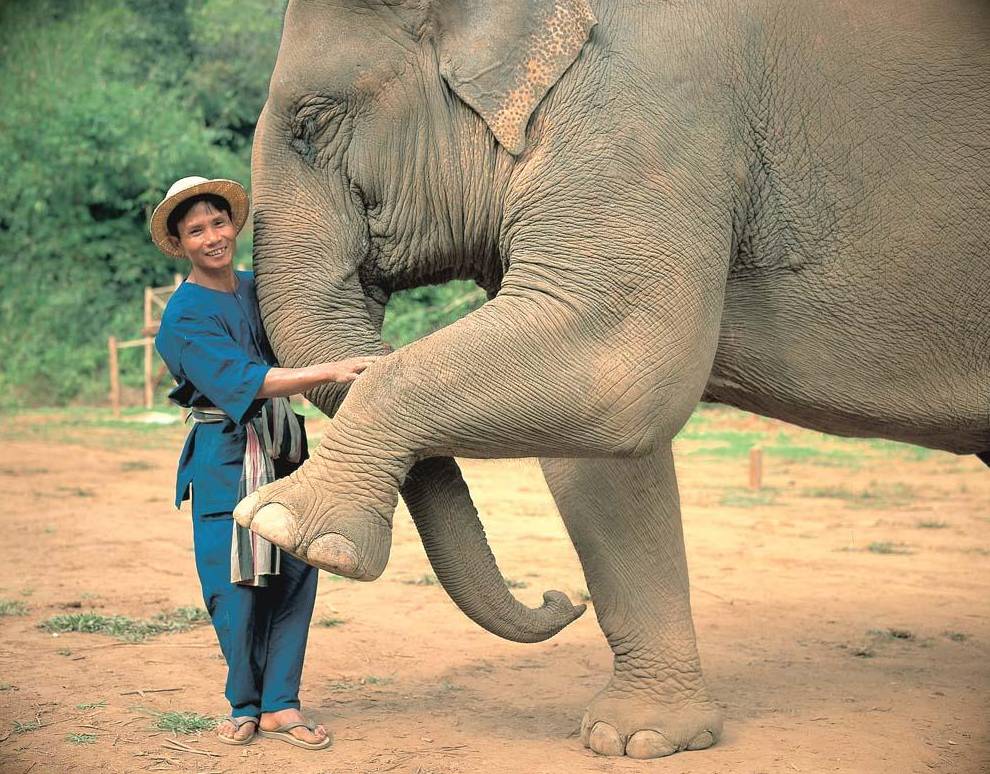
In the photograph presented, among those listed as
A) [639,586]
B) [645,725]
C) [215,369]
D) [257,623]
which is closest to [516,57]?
[215,369]

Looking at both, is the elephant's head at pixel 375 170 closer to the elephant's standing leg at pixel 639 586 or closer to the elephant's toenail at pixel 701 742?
the elephant's standing leg at pixel 639 586

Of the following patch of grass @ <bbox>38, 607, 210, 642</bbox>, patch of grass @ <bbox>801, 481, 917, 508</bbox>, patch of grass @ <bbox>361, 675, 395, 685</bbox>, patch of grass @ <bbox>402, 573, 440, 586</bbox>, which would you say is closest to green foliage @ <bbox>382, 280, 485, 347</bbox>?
patch of grass @ <bbox>801, 481, 917, 508</bbox>

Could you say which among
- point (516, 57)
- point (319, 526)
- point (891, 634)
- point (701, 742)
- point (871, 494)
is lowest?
point (871, 494)

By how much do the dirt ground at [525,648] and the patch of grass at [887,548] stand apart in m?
0.02

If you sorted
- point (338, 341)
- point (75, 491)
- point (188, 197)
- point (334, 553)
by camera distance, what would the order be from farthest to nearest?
point (75, 491) → point (188, 197) → point (338, 341) → point (334, 553)

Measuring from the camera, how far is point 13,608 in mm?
5348

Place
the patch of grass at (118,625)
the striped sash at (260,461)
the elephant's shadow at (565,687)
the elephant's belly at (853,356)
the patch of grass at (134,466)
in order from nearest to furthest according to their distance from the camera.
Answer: the striped sash at (260,461), the elephant's belly at (853,356), the elephant's shadow at (565,687), the patch of grass at (118,625), the patch of grass at (134,466)

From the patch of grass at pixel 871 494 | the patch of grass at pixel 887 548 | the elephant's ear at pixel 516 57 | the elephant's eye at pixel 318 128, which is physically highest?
the elephant's ear at pixel 516 57

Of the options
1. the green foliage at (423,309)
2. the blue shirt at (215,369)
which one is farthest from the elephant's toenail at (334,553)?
the green foliage at (423,309)

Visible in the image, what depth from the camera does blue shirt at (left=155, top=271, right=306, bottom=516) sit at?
340 centimetres

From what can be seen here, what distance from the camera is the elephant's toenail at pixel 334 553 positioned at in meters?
2.93

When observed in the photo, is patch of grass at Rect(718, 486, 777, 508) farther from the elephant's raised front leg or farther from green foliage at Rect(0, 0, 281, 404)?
green foliage at Rect(0, 0, 281, 404)

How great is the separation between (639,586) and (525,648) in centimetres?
132

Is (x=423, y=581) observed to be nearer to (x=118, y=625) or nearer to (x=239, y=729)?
(x=118, y=625)
